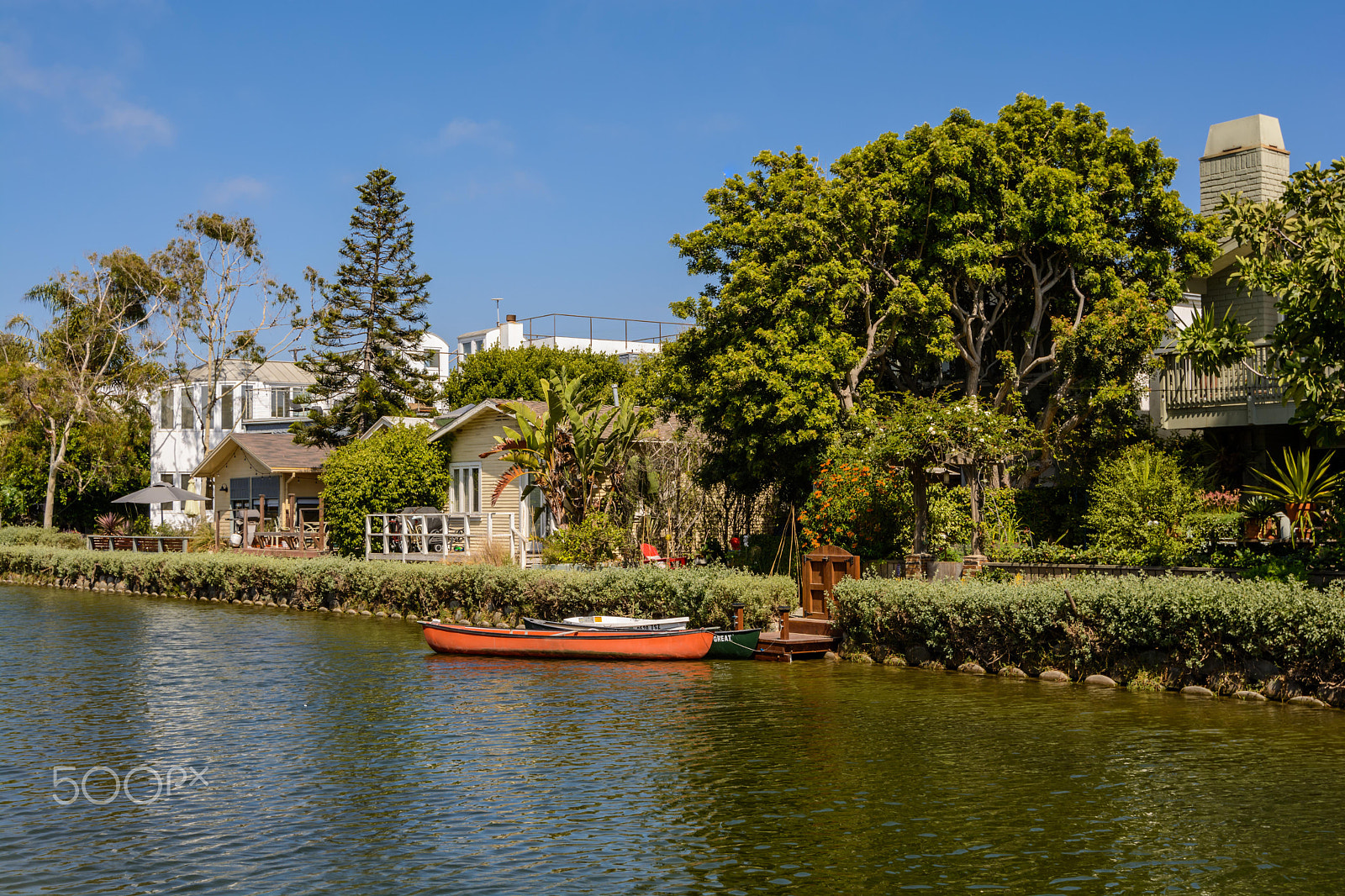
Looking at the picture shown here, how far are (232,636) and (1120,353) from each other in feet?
72.8

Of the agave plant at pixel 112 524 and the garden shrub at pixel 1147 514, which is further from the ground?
the agave plant at pixel 112 524

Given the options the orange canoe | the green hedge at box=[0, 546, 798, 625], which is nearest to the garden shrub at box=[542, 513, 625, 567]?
the green hedge at box=[0, 546, 798, 625]

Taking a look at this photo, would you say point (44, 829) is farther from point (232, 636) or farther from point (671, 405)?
point (671, 405)

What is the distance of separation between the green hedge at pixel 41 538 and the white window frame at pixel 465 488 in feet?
75.2

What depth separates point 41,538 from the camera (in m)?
54.2

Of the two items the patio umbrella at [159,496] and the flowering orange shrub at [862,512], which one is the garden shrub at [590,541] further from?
the patio umbrella at [159,496]

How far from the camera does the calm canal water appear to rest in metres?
10.5

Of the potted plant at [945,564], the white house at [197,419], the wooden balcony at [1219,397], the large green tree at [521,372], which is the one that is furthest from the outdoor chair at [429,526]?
the white house at [197,419]

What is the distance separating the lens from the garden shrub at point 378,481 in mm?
39562

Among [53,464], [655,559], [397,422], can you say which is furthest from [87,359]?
[655,559]

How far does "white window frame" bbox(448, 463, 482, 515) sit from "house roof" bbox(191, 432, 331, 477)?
8552mm

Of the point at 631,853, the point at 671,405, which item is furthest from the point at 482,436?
the point at 631,853

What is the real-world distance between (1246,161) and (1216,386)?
20.1ft

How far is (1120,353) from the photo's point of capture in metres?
26.6
